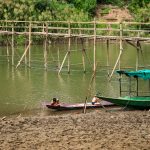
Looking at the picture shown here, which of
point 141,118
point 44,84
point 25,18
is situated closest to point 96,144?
point 141,118

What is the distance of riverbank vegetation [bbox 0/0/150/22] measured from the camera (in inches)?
1841

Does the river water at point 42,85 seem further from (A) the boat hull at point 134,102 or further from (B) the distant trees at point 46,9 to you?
(B) the distant trees at point 46,9

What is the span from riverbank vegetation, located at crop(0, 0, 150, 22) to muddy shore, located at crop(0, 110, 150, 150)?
31.7m

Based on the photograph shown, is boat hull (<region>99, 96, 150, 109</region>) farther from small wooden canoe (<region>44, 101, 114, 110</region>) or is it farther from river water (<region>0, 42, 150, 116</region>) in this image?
river water (<region>0, 42, 150, 116</region>)

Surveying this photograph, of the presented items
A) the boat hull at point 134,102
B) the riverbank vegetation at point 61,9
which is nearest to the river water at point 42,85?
the boat hull at point 134,102

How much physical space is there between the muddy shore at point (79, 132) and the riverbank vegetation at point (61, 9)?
31.7 m

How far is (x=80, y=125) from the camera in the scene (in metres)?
14.2

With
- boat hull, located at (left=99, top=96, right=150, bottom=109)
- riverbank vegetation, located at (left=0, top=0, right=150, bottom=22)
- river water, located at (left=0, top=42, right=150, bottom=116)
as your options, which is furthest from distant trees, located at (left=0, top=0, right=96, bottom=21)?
boat hull, located at (left=99, top=96, right=150, bottom=109)

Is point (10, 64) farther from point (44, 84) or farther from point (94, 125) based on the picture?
point (94, 125)

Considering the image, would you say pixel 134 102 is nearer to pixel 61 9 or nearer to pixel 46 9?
pixel 46 9

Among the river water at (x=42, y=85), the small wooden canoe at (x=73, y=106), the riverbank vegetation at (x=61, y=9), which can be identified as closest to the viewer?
the small wooden canoe at (x=73, y=106)

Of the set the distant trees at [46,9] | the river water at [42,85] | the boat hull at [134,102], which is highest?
the distant trees at [46,9]

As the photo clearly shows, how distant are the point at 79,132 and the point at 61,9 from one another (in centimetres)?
Result: 4057

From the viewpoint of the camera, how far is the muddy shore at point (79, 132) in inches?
464
